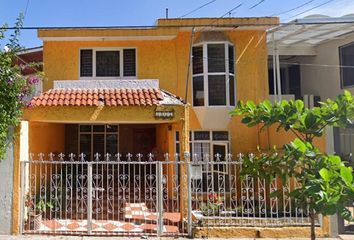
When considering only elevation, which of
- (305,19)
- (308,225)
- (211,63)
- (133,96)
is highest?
(305,19)

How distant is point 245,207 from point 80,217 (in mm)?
4556

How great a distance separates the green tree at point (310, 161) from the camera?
5.15 metres

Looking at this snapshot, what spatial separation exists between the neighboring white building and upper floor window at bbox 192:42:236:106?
2.16m

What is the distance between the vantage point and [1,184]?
372 inches

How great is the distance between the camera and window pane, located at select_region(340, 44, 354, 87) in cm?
1802

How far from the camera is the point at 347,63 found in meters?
18.2

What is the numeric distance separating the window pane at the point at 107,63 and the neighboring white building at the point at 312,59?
6524 mm

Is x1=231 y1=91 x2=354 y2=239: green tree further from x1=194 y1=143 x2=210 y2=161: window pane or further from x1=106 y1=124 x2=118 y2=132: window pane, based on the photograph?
x1=106 y1=124 x2=118 y2=132: window pane

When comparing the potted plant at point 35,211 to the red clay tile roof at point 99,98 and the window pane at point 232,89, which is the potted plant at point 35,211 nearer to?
the red clay tile roof at point 99,98

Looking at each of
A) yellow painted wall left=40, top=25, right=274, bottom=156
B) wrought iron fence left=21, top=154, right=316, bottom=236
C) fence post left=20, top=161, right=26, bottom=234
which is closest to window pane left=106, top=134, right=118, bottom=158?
yellow painted wall left=40, top=25, right=274, bottom=156

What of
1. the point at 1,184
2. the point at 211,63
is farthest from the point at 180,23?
the point at 1,184

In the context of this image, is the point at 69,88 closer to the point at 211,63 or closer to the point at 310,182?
the point at 211,63

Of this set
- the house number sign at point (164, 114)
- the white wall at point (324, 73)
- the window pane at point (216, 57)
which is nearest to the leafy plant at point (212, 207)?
the house number sign at point (164, 114)

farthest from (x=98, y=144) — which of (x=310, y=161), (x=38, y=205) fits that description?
(x=310, y=161)
